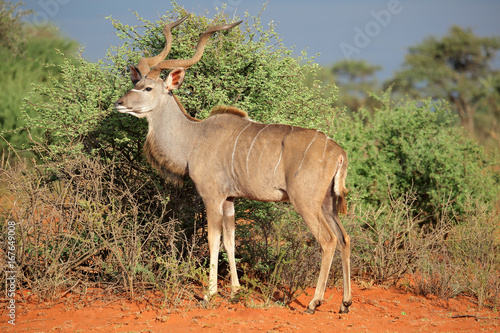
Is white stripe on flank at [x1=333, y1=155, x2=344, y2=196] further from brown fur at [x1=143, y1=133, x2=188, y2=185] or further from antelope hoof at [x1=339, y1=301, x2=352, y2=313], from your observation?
brown fur at [x1=143, y1=133, x2=188, y2=185]

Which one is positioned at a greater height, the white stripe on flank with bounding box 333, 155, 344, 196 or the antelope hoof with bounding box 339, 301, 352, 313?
the white stripe on flank with bounding box 333, 155, 344, 196

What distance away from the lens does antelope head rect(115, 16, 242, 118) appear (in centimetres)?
476

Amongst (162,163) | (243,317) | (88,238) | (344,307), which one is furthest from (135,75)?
(344,307)

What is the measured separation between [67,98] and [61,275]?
6.00 feet

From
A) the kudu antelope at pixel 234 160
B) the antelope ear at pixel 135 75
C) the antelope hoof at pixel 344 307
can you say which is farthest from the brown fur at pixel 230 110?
the antelope hoof at pixel 344 307

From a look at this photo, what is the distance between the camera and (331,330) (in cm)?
405

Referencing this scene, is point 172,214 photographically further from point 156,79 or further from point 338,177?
point 338,177

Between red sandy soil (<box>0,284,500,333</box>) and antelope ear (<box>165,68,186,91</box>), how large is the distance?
1.88m

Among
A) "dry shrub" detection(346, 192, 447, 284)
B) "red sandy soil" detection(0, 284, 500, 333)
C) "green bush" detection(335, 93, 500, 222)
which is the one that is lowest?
"red sandy soil" detection(0, 284, 500, 333)

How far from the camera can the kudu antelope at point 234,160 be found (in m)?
4.30

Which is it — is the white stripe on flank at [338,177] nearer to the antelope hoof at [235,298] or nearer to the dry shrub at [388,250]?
the dry shrub at [388,250]

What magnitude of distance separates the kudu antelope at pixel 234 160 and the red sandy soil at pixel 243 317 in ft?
0.65

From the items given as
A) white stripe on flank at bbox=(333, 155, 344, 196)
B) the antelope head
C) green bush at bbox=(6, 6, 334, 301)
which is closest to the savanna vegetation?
green bush at bbox=(6, 6, 334, 301)

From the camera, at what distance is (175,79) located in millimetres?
4859
